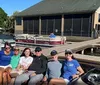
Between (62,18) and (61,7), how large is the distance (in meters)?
2.82

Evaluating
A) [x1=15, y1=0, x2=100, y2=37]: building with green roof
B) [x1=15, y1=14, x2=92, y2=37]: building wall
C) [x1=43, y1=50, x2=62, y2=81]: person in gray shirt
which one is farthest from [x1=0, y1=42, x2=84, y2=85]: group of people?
[x1=15, y1=14, x2=92, y2=37]: building wall

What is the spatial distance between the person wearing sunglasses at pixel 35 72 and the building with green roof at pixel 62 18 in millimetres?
29796

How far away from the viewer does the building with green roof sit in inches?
1489

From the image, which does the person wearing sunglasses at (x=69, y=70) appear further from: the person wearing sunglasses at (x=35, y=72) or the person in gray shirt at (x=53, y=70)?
the person wearing sunglasses at (x=35, y=72)

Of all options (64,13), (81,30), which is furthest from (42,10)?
(81,30)

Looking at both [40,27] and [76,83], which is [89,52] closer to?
[76,83]

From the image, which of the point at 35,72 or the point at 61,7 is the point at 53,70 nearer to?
the point at 35,72

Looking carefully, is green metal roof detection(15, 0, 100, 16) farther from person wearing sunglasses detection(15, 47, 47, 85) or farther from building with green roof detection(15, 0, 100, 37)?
person wearing sunglasses detection(15, 47, 47, 85)

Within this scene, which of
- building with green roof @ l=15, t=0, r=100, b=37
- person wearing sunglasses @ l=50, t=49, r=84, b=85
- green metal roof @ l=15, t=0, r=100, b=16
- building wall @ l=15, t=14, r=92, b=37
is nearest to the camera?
person wearing sunglasses @ l=50, t=49, r=84, b=85

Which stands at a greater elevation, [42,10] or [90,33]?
[42,10]

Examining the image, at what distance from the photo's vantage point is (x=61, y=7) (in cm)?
4409

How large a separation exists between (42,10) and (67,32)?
8324 mm

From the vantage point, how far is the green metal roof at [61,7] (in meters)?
39.1

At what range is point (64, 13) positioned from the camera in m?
41.3
